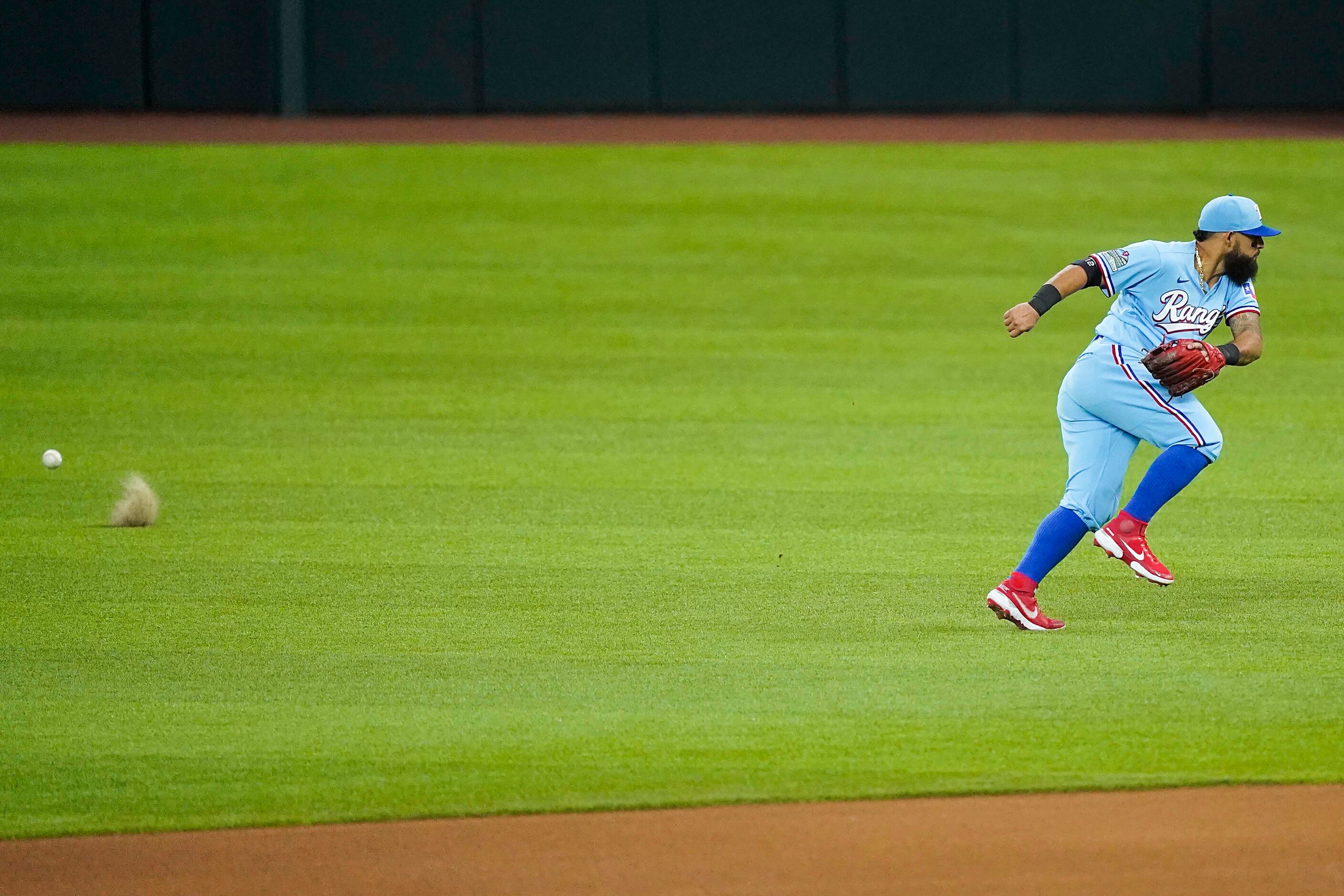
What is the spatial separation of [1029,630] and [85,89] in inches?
817

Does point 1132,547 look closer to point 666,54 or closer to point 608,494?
point 608,494

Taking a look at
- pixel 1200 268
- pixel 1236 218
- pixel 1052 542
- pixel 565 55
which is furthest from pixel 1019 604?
pixel 565 55

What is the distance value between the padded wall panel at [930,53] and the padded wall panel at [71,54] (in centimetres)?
1055

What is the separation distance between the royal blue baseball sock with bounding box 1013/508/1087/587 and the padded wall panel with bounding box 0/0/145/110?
2019cm

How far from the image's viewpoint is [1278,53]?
2361 cm

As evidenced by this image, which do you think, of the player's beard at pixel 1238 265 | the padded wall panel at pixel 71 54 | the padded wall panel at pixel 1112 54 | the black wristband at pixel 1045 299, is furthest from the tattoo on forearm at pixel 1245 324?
the padded wall panel at pixel 71 54

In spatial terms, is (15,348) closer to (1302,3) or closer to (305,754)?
(305,754)

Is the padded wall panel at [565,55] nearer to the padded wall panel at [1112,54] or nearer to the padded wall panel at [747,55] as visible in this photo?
the padded wall panel at [747,55]

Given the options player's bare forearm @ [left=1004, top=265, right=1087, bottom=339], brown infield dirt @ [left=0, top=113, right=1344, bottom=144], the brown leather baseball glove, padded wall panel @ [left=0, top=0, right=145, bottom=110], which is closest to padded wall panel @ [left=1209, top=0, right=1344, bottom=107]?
brown infield dirt @ [left=0, top=113, right=1344, bottom=144]

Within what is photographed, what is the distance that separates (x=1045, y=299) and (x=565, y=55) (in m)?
18.3

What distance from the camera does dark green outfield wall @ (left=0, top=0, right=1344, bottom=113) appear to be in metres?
23.4

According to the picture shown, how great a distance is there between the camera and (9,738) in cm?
562

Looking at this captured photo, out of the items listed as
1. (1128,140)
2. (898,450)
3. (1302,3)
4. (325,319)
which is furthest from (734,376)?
(1302,3)

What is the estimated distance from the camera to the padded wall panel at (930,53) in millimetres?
23609
